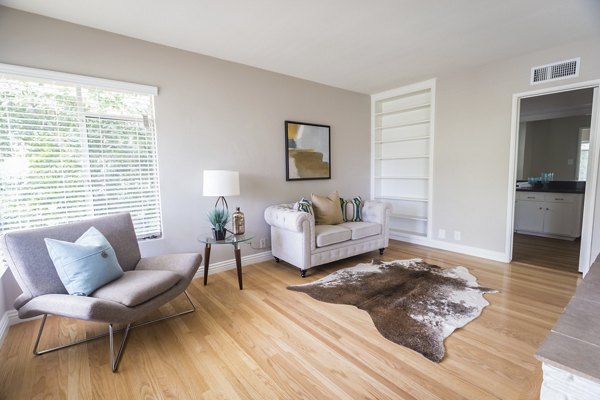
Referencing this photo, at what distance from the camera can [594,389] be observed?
73cm

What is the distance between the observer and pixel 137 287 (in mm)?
1965

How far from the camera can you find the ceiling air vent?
122 inches

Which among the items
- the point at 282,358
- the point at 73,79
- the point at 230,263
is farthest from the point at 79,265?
the point at 230,263

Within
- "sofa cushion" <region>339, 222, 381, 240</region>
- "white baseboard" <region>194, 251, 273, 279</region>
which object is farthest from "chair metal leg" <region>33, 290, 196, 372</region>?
"sofa cushion" <region>339, 222, 381, 240</region>

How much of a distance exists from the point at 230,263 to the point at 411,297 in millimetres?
2154

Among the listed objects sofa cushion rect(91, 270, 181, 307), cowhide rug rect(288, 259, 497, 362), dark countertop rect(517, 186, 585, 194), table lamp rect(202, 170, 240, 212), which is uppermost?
table lamp rect(202, 170, 240, 212)

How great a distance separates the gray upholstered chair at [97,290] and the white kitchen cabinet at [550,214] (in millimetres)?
5688

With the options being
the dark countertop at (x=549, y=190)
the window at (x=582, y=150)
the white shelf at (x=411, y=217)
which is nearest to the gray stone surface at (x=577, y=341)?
the white shelf at (x=411, y=217)

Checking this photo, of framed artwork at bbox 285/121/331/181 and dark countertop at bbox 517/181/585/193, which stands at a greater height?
framed artwork at bbox 285/121/331/181

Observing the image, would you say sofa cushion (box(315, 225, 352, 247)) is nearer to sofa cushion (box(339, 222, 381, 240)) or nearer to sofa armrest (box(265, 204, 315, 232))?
sofa cushion (box(339, 222, 381, 240))

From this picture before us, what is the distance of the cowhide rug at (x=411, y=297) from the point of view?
6.95ft

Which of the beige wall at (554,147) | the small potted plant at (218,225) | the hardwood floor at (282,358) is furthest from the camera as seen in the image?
the beige wall at (554,147)

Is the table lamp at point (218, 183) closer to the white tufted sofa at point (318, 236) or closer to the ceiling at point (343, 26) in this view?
the white tufted sofa at point (318, 236)

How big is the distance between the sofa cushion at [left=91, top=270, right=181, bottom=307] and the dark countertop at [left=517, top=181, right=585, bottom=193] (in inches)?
230
